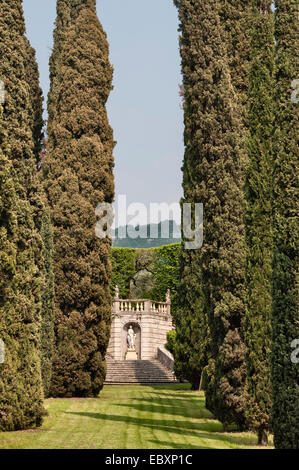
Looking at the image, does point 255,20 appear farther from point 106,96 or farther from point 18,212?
point 106,96

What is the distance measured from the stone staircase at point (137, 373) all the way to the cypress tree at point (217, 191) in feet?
58.3

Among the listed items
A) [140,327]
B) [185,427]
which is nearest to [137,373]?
[140,327]

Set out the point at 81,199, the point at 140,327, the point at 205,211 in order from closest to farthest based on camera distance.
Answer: the point at 205,211 < the point at 81,199 < the point at 140,327

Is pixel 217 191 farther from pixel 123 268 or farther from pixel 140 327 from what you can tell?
pixel 123 268

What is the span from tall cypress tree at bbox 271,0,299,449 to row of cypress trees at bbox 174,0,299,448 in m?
0.02

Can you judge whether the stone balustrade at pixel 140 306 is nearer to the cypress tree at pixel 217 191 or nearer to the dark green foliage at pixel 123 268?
the dark green foliage at pixel 123 268

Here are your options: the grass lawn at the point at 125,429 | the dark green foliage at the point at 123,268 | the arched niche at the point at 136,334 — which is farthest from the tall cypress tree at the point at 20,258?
the dark green foliage at the point at 123,268

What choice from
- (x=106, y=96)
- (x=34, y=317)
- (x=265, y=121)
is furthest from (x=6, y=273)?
(x=106, y=96)

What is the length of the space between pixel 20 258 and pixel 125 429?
4.06m

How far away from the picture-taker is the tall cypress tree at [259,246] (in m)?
11.9

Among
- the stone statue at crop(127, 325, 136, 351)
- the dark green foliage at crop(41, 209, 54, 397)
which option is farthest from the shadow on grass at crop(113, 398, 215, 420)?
the stone statue at crop(127, 325, 136, 351)

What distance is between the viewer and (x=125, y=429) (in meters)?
12.6

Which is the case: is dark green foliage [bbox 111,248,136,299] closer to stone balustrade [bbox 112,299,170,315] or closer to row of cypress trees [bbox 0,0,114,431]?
stone balustrade [bbox 112,299,170,315]

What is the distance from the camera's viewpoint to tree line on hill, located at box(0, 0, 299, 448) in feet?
35.7
